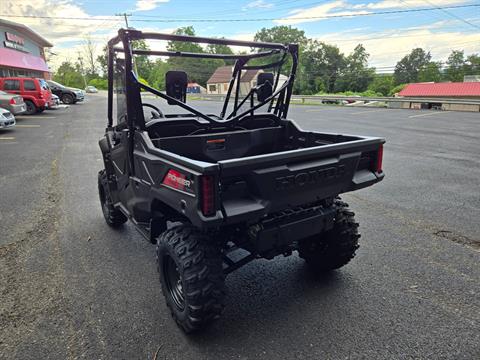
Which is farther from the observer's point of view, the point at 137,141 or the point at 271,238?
the point at 137,141

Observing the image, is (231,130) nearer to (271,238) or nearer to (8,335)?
(271,238)

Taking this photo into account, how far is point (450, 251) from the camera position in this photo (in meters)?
3.63

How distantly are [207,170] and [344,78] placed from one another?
7780 centimetres

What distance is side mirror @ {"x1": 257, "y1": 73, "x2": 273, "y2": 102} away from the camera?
3.73 m

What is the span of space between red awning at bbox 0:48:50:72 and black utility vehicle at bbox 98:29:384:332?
3216cm

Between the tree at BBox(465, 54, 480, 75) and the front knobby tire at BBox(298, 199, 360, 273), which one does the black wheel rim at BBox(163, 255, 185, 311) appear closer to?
the front knobby tire at BBox(298, 199, 360, 273)

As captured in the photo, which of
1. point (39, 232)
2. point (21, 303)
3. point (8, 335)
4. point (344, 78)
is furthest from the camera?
point (344, 78)

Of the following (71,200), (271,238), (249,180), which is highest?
(249,180)

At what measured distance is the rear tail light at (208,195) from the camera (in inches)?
78.4

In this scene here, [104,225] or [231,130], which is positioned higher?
[231,130]

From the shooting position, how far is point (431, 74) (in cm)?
8131

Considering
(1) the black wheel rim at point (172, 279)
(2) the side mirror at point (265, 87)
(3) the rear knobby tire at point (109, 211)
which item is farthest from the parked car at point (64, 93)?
(1) the black wheel rim at point (172, 279)

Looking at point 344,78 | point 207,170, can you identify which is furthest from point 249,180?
point 344,78

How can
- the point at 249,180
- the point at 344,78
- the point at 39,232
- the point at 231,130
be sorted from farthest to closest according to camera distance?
1. the point at 344,78
2. the point at 39,232
3. the point at 231,130
4. the point at 249,180
